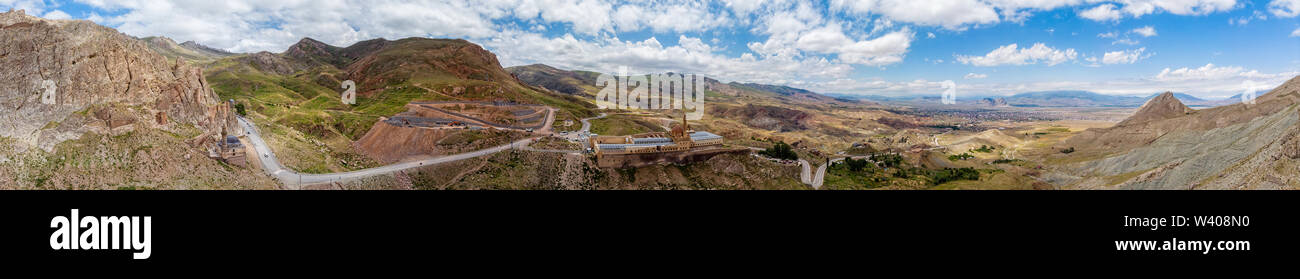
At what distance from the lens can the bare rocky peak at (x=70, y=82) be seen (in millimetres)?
29547

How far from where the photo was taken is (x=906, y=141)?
110312mm

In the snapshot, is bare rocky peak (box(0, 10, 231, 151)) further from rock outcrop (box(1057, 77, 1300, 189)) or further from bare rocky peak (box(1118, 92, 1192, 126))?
bare rocky peak (box(1118, 92, 1192, 126))

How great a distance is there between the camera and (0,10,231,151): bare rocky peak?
29547mm

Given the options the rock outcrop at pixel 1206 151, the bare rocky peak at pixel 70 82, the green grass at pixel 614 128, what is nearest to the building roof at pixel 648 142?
the green grass at pixel 614 128

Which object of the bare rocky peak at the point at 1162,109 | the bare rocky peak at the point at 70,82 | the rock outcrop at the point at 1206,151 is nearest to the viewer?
the bare rocky peak at the point at 70,82

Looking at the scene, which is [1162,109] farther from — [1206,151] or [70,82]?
[70,82]

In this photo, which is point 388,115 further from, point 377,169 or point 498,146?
point 377,169

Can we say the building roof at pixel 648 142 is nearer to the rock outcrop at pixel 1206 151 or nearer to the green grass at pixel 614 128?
the green grass at pixel 614 128

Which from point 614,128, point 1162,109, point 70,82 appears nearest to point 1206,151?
point 1162,109

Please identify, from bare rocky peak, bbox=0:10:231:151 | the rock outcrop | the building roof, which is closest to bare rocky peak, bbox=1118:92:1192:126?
the rock outcrop

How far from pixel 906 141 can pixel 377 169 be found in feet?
355

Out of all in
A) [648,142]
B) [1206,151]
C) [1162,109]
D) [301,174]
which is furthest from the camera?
[1162,109]

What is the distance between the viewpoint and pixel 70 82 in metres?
31.5
